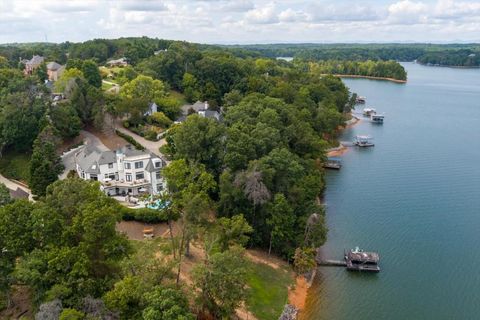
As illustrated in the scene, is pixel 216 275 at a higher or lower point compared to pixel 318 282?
higher

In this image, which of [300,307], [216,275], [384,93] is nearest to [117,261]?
[216,275]

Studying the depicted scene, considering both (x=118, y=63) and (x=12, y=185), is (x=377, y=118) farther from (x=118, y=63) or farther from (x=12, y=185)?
(x=12, y=185)

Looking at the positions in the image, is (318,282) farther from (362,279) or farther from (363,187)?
(363,187)

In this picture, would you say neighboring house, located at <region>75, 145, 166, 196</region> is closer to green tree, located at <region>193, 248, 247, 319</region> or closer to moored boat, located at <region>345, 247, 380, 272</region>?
green tree, located at <region>193, 248, 247, 319</region>

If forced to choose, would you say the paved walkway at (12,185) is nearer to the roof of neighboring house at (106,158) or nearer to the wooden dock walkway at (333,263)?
the roof of neighboring house at (106,158)

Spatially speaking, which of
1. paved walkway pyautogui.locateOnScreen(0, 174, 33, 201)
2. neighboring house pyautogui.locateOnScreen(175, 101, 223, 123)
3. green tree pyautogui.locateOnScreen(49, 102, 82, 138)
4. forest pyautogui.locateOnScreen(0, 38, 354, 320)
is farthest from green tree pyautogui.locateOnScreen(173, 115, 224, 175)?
neighboring house pyautogui.locateOnScreen(175, 101, 223, 123)

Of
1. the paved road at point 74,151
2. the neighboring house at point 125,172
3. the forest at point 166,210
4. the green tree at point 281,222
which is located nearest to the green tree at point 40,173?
the forest at point 166,210
